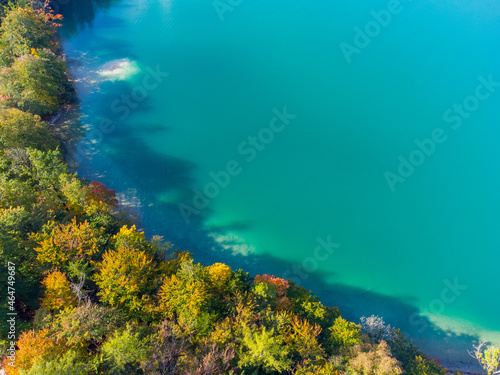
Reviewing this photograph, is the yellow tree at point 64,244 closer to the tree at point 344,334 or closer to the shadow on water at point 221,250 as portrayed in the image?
the shadow on water at point 221,250

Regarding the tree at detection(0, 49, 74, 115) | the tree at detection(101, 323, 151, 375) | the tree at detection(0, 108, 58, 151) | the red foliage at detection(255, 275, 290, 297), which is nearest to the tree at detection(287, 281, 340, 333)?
the red foliage at detection(255, 275, 290, 297)

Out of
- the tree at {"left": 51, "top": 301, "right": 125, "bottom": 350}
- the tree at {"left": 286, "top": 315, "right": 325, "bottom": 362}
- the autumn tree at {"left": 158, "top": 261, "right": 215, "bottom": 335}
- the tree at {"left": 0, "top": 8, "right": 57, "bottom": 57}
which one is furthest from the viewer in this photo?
the tree at {"left": 0, "top": 8, "right": 57, "bottom": 57}

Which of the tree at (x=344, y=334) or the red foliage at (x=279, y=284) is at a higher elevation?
the red foliage at (x=279, y=284)

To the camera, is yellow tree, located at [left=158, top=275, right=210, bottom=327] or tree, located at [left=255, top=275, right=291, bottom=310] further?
tree, located at [left=255, top=275, right=291, bottom=310]

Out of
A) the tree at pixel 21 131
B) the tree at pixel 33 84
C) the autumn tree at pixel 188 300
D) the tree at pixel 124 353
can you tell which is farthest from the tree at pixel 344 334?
the tree at pixel 33 84

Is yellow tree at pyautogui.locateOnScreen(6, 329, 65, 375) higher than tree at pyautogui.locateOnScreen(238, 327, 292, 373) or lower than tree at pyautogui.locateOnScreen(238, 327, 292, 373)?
lower

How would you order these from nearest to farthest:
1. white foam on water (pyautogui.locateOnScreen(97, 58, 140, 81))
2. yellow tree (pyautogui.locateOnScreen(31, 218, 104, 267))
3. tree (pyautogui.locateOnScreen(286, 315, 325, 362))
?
tree (pyautogui.locateOnScreen(286, 315, 325, 362))
yellow tree (pyautogui.locateOnScreen(31, 218, 104, 267))
white foam on water (pyautogui.locateOnScreen(97, 58, 140, 81))

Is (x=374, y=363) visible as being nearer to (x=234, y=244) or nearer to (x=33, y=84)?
(x=234, y=244)

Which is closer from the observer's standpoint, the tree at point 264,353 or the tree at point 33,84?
the tree at point 264,353

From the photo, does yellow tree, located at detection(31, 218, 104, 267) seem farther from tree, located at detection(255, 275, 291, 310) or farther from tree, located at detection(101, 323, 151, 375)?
tree, located at detection(255, 275, 291, 310)
